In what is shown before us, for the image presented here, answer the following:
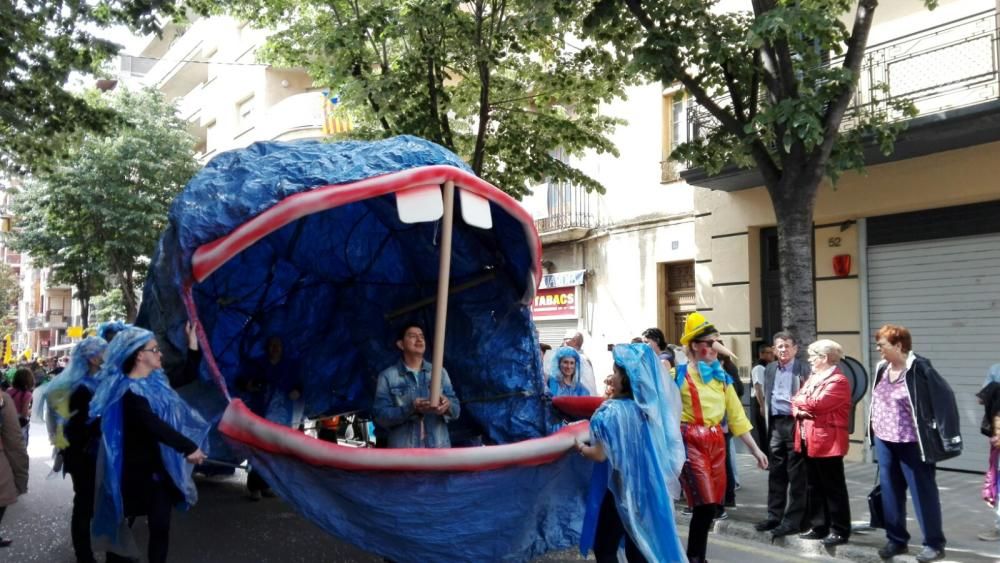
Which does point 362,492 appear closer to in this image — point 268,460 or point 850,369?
A: point 268,460

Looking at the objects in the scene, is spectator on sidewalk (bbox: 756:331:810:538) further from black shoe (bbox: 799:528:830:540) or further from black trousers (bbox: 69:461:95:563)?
black trousers (bbox: 69:461:95:563)

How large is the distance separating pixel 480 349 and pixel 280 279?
208 centimetres

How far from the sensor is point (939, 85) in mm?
10180

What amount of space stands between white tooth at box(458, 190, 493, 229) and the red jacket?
308 cm

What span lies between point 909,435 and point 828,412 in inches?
23.5

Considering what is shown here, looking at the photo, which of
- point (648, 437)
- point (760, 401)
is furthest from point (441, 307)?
point (760, 401)

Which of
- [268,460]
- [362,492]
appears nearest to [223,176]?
[268,460]

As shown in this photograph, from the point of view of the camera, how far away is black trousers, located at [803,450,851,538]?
6.74 m

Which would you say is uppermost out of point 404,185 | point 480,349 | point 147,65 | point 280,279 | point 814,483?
point 147,65

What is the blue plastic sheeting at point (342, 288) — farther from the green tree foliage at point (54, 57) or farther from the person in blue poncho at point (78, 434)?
the green tree foliage at point (54, 57)

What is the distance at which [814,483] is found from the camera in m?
6.93

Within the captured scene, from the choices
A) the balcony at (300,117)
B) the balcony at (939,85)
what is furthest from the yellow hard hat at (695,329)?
the balcony at (300,117)

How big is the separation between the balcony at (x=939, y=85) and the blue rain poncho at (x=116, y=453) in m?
7.83

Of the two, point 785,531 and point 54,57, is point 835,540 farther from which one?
point 54,57
